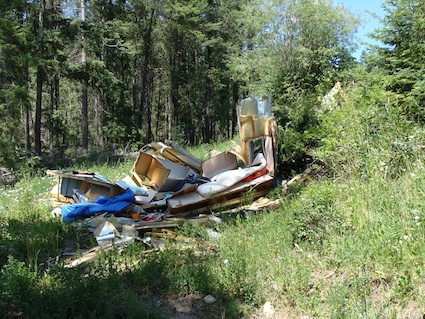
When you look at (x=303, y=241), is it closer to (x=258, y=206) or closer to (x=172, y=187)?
(x=258, y=206)

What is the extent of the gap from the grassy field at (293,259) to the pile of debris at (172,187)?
0.70m

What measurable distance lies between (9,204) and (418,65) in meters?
7.95

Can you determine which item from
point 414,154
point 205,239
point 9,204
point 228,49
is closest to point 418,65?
point 414,154

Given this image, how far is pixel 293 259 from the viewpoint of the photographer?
10.9ft

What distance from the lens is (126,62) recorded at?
2488cm

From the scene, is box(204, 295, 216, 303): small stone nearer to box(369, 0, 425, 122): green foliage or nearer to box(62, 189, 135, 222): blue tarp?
box(62, 189, 135, 222): blue tarp

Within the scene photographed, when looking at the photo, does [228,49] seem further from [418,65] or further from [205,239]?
[205,239]

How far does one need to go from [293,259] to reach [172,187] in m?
4.18

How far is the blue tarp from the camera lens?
5637 millimetres

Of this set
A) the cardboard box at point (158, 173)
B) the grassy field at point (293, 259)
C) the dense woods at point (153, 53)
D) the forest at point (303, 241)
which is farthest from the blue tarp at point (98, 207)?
the dense woods at point (153, 53)

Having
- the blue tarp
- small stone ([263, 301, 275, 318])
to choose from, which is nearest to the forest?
small stone ([263, 301, 275, 318])

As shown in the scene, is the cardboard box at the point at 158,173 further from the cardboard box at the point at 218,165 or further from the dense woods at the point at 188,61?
the dense woods at the point at 188,61

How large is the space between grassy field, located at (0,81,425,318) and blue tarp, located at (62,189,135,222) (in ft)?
2.15

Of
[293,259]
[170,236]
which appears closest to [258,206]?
[170,236]
